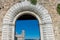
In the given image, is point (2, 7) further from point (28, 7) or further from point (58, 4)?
point (58, 4)

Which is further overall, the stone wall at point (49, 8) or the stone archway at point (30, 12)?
the stone wall at point (49, 8)

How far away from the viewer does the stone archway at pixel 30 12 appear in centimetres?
839

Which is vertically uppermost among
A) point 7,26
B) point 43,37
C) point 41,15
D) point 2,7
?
point 2,7

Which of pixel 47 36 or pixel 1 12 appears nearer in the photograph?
pixel 47 36

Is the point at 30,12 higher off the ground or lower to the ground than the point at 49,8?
lower

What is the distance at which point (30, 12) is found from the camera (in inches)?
352

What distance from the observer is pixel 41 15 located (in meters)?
8.77

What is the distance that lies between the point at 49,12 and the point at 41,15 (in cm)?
50

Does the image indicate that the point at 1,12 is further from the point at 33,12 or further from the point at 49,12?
the point at 49,12

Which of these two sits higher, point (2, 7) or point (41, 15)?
point (2, 7)

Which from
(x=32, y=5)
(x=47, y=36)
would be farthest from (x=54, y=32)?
(x=32, y=5)

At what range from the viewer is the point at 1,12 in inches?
351

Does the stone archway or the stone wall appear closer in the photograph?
the stone archway

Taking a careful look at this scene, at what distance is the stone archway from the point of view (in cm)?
839
